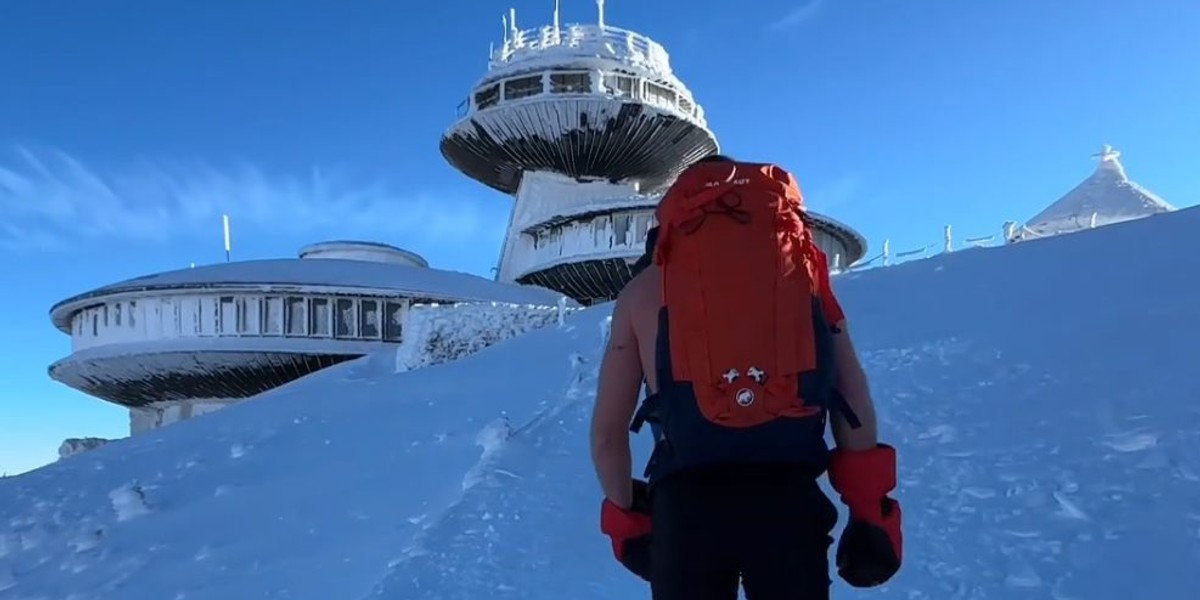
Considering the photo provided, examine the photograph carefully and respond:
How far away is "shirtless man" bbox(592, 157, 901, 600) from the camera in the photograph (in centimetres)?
270

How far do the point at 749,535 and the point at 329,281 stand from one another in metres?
29.9

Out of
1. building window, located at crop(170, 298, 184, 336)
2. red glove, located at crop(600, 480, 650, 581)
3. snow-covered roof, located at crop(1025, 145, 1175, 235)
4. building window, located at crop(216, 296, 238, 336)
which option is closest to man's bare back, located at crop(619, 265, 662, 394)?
red glove, located at crop(600, 480, 650, 581)

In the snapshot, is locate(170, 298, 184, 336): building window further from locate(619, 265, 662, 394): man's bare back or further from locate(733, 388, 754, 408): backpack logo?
locate(733, 388, 754, 408): backpack logo

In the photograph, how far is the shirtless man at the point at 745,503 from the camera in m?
2.70

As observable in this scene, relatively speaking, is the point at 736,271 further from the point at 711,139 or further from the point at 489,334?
the point at 711,139

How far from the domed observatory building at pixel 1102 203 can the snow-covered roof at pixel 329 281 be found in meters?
15.0

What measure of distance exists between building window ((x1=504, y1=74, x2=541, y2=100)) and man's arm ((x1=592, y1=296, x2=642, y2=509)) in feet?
118

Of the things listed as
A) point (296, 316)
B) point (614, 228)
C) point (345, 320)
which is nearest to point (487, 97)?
point (614, 228)

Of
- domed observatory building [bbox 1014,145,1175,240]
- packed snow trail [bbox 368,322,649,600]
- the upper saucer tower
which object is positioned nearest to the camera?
packed snow trail [bbox 368,322,649,600]

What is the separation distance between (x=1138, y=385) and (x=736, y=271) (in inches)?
202

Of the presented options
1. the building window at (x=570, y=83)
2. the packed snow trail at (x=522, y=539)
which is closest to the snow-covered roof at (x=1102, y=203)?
the building window at (x=570, y=83)

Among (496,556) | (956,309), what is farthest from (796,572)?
(956,309)

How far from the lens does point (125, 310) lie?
32281 millimetres

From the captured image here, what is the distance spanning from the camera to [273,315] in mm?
31031
